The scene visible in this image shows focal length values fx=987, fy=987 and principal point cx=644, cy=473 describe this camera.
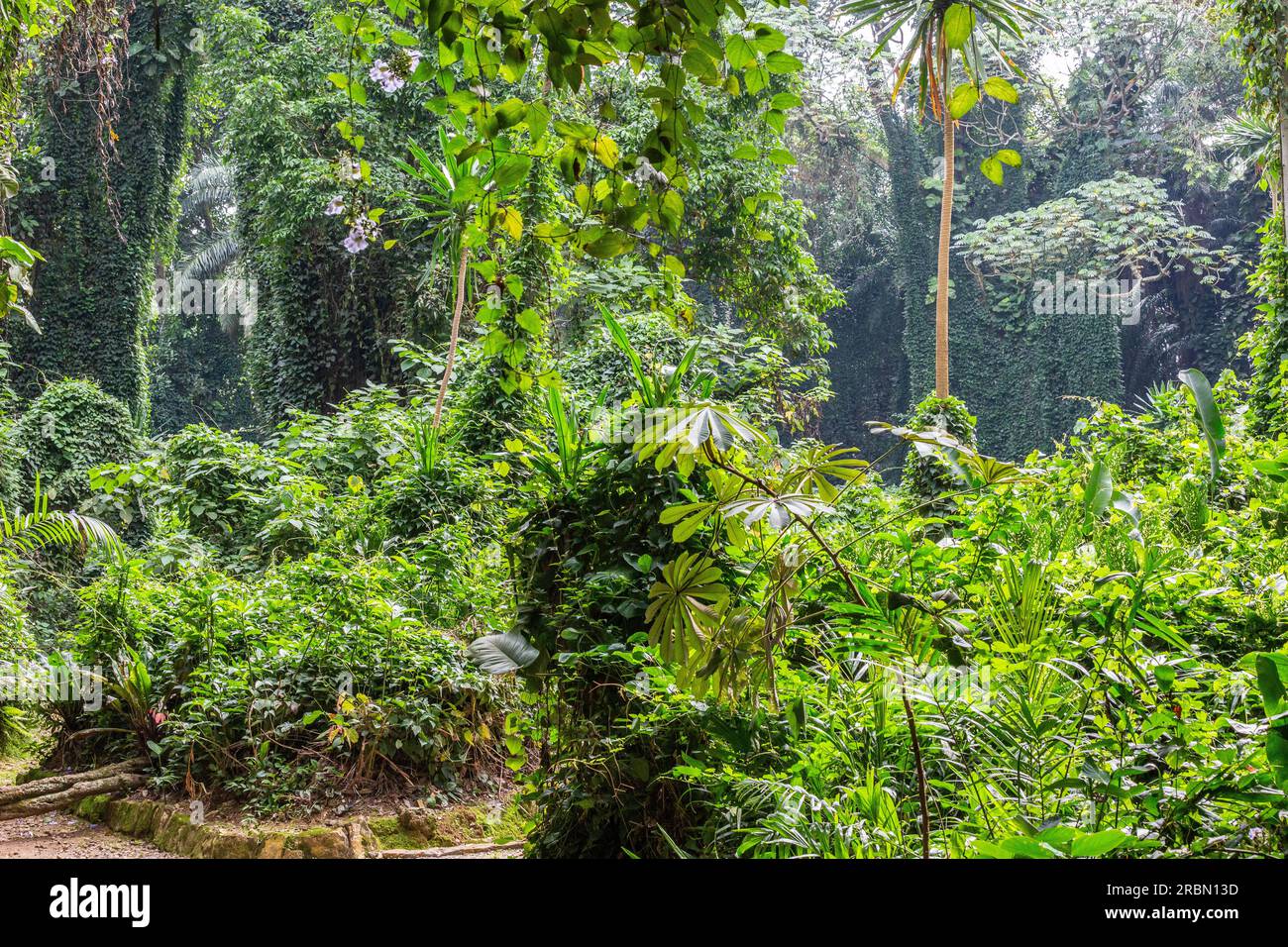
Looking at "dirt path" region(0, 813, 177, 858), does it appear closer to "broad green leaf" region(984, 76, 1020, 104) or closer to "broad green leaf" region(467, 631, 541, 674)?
"broad green leaf" region(467, 631, 541, 674)

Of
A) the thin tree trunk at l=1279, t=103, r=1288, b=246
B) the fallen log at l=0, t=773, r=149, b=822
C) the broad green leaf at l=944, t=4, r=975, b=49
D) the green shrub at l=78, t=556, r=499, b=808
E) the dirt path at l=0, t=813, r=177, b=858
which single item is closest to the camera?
the broad green leaf at l=944, t=4, r=975, b=49

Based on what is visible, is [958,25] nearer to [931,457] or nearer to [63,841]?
[63,841]

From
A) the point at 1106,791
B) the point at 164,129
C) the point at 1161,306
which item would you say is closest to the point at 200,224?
the point at 164,129

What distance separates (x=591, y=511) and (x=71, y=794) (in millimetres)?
3022

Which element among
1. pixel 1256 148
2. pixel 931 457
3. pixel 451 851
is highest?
pixel 1256 148

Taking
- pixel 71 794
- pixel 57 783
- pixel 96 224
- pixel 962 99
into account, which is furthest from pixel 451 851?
pixel 96 224

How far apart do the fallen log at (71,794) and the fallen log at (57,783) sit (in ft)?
0.06

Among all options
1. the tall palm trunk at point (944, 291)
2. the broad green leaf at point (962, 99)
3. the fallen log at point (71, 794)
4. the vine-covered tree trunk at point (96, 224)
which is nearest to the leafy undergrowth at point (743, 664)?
the fallen log at point (71, 794)

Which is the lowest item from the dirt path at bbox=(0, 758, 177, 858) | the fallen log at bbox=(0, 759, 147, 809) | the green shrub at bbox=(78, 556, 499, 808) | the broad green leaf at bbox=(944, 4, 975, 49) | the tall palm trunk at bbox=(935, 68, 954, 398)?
the dirt path at bbox=(0, 758, 177, 858)

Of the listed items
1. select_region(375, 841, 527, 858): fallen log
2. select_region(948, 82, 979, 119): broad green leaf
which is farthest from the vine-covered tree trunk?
select_region(948, 82, 979, 119): broad green leaf

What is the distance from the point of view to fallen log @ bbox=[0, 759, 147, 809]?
413cm

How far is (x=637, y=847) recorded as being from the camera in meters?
2.36

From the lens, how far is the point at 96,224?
523 inches

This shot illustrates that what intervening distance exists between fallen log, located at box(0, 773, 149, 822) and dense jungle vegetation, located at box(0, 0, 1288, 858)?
0.63 feet
